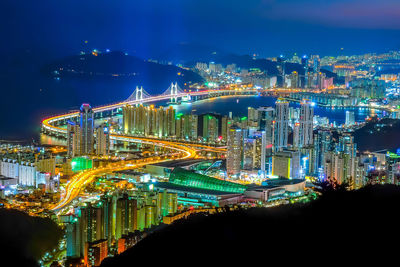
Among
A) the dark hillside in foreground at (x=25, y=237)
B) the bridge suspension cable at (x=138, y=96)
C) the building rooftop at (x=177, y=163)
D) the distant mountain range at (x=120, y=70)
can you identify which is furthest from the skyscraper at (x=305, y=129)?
the distant mountain range at (x=120, y=70)

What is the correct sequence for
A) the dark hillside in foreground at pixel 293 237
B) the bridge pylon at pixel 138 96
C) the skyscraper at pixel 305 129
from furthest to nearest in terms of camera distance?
the bridge pylon at pixel 138 96
the skyscraper at pixel 305 129
the dark hillside in foreground at pixel 293 237

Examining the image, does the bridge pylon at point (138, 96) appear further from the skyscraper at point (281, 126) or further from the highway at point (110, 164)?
the skyscraper at point (281, 126)

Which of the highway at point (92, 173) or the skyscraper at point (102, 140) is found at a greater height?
the skyscraper at point (102, 140)

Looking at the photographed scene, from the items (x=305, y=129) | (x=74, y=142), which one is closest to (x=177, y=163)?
(x=74, y=142)

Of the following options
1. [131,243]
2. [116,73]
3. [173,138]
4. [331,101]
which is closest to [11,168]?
[131,243]

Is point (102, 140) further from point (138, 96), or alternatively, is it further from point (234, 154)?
point (138, 96)

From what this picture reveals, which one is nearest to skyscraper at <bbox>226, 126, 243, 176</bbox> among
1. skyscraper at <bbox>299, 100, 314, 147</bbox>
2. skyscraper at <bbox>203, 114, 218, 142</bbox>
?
skyscraper at <bbox>299, 100, 314, 147</bbox>

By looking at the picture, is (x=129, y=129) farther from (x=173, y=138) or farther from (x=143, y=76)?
(x=143, y=76)

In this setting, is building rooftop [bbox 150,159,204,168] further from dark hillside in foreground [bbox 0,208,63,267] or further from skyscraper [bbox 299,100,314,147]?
dark hillside in foreground [bbox 0,208,63,267]
